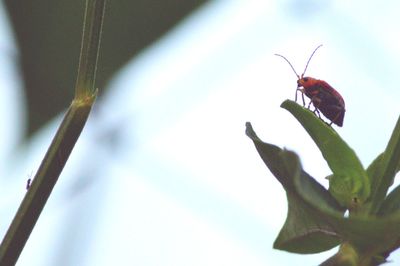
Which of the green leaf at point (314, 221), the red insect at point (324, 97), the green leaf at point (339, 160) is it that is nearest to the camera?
the green leaf at point (314, 221)

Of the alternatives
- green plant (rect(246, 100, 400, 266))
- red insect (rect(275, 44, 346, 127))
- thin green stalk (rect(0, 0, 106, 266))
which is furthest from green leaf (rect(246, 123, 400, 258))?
red insect (rect(275, 44, 346, 127))

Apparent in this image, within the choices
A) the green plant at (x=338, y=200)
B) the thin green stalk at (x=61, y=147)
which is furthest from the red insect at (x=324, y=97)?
the thin green stalk at (x=61, y=147)

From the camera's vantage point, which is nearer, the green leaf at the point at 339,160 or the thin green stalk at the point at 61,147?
the thin green stalk at the point at 61,147

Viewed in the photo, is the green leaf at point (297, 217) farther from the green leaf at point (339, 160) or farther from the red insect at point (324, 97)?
the red insect at point (324, 97)

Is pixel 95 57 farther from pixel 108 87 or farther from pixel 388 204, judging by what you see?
pixel 108 87

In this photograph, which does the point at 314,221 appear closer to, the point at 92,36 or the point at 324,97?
the point at 92,36

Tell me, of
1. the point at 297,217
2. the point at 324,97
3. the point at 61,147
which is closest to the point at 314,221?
the point at 297,217

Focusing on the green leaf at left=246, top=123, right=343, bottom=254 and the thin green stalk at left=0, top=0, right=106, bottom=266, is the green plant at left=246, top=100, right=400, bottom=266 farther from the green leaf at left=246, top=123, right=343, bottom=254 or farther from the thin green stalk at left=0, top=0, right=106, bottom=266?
the thin green stalk at left=0, top=0, right=106, bottom=266

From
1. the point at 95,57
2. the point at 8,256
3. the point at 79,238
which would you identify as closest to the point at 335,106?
the point at 79,238
